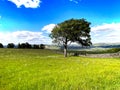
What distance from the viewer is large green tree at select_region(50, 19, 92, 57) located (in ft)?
244

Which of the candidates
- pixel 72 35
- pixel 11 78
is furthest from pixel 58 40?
pixel 11 78

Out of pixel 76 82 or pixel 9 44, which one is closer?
pixel 76 82

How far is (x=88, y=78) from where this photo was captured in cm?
1711

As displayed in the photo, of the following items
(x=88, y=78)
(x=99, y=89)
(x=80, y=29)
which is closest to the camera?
(x=99, y=89)

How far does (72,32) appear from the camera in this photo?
242ft

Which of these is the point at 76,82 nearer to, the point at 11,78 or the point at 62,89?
the point at 62,89

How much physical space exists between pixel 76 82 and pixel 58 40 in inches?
2421

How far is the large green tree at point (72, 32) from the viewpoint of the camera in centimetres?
7425

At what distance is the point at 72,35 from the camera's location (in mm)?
74625

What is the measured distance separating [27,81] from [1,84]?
1.88m

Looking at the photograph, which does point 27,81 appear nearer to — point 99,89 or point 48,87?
point 48,87

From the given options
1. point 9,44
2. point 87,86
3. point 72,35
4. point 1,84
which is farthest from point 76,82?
point 9,44

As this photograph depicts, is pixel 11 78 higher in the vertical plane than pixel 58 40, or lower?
lower

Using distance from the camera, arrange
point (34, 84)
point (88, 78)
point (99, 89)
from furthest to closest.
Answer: point (88, 78), point (34, 84), point (99, 89)
